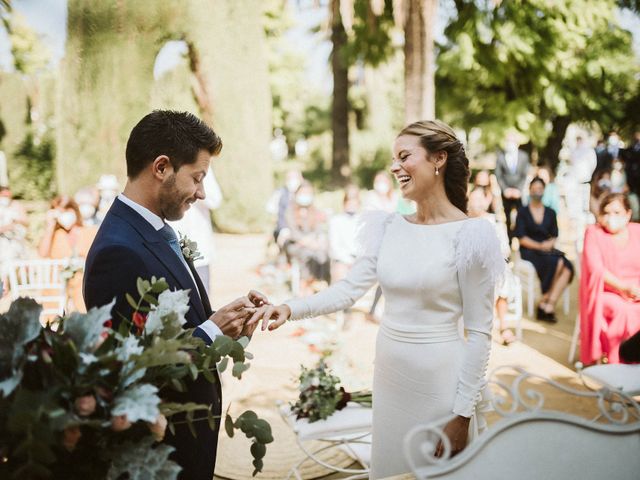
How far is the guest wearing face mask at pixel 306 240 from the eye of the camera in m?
7.94

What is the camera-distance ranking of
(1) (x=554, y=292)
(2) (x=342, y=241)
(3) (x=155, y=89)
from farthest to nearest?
(3) (x=155, y=89), (1) (x=554, y=292), (2) (x=342, y=241)

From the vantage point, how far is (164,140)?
6.12 ft

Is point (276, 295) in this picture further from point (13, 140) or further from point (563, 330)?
point (13, 140)

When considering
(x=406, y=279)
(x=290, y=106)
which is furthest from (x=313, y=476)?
(x=290, y=106)

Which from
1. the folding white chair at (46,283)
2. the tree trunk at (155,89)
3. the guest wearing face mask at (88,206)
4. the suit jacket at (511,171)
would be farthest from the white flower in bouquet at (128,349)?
the tree trunk at (155,89)

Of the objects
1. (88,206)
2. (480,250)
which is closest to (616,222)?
(480,250)

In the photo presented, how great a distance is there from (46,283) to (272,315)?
4.95 meters

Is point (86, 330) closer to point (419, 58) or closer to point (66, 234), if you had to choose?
point (66, 234)

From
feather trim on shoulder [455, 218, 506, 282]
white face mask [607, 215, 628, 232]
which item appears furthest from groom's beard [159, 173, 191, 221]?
white face mask [607, 215, 628, 232]

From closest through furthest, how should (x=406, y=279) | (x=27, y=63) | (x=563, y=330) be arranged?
(x=406, y=279), (x=563, y=330), (x=27, y=63)

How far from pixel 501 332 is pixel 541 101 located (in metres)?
11.3

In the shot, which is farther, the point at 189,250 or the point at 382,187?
the point at 382,187

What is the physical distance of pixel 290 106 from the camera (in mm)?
30734

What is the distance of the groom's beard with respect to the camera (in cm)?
191
